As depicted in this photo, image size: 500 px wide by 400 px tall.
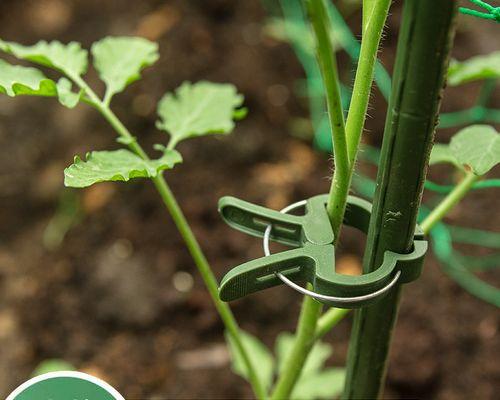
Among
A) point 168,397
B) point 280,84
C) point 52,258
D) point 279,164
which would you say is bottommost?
point 168,397

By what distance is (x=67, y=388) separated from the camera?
2.31 ft

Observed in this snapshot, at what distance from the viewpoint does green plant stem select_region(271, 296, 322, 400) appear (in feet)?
2.75

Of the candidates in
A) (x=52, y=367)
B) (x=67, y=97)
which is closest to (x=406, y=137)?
(x=67, y=97)

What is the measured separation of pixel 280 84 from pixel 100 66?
1.16 m

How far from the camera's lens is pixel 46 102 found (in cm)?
219

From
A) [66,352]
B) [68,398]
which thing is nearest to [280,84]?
[66,352]

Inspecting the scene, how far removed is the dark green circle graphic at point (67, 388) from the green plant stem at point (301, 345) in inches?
10.3

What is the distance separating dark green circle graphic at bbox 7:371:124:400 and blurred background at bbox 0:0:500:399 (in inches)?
26.1

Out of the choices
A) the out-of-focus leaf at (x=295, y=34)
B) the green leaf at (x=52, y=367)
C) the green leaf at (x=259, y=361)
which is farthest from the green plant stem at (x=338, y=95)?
the out-of-focus leaf at (x=295, y=34)

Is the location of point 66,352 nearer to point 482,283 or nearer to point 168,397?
point 168,397

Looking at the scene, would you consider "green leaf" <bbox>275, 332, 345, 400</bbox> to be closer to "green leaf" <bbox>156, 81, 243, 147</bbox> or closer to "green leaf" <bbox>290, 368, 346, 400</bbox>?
"green leaf" <bbox>290, 368, 346, 400</bbox>

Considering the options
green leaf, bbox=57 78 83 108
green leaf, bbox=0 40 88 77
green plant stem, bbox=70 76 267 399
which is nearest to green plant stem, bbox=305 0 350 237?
green plant stem, bbox=70 76 267 399

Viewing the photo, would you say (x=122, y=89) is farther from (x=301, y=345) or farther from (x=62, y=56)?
(x=301, y=345)

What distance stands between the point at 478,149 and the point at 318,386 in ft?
2.06
